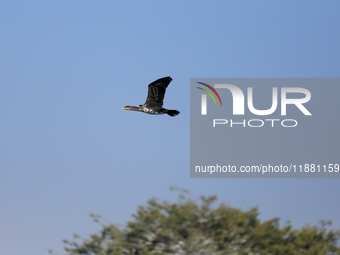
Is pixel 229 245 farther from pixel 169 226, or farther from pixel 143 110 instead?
pixel 143 110

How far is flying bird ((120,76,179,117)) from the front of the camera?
22.8m

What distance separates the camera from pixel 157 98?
23.1m

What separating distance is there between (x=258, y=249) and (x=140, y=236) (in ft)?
15.7

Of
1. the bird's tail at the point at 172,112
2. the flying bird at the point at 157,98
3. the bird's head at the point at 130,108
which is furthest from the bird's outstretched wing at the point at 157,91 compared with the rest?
the bird's head at the point at 130,108

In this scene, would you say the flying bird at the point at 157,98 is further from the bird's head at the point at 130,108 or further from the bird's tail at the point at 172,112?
the bird's head at the point at 130,108

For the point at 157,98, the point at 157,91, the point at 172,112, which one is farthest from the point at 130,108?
the point at 172,112

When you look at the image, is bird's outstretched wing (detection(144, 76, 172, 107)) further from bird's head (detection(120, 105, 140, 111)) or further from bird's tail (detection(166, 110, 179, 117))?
bird's head (detection(120, 105, 140, 111))

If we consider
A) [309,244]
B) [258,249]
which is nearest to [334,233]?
[309,244]

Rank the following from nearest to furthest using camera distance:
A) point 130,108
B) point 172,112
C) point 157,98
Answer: point 172,112
point 157,98
point 130,108

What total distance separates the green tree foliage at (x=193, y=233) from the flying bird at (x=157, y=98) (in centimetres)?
382

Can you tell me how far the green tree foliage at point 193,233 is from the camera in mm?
23859

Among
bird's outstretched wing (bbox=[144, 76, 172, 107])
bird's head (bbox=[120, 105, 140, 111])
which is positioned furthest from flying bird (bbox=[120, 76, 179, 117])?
bird's head (bbox=[120, 105, 140, 111])

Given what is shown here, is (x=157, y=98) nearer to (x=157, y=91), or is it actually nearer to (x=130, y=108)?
(x=157, y=91)

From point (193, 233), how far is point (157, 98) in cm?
556
